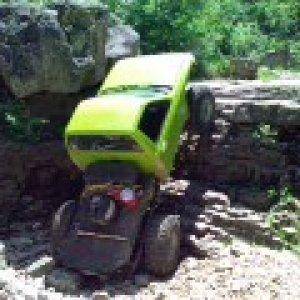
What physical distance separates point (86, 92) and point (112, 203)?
324cm

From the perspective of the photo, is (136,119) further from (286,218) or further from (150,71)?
(286,218)

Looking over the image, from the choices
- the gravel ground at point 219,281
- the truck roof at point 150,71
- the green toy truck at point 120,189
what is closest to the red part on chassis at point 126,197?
the green toy truck at point 120,189

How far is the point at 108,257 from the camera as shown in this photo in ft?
27.0

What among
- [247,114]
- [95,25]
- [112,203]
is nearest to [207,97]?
[247,114]

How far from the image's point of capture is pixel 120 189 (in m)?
8.45

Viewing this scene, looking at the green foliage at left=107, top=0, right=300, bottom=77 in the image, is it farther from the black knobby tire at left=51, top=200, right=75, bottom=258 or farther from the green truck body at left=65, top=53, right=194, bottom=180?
the black knobby tire at left=51, top=200, right=75, bottom=258

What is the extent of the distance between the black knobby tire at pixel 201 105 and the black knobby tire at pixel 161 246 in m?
2.30

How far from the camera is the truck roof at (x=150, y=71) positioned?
376 inches

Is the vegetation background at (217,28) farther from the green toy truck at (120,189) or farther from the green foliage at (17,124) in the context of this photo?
the green toy truck at (120,189)

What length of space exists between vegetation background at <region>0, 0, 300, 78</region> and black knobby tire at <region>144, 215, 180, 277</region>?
411cm

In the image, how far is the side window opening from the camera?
8762 mm

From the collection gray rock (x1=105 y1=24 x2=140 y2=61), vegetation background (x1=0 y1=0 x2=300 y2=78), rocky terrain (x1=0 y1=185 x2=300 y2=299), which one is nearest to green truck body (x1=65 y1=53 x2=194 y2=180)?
rocky terrain (x1=0 y1=185 x2=300 y2=299)

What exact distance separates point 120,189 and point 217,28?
37.4 feet

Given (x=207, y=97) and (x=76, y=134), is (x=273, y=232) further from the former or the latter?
(x=76, y=134)
